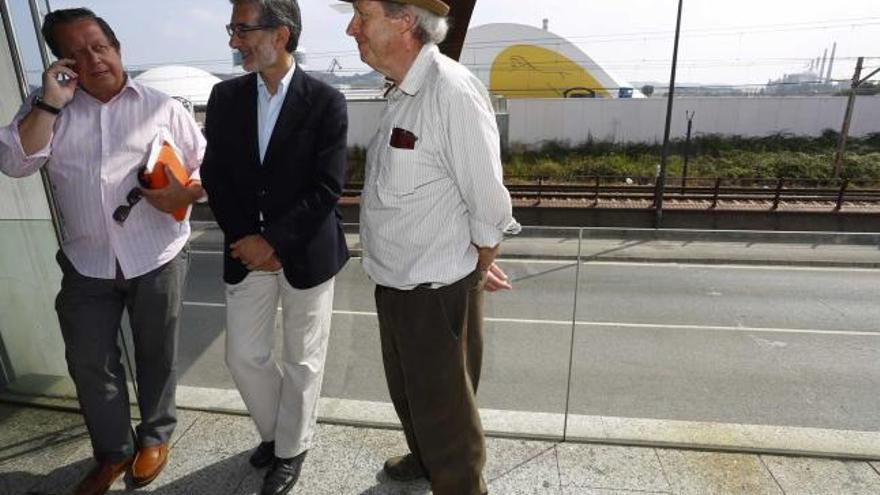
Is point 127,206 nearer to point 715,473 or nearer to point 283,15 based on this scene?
point 283,15

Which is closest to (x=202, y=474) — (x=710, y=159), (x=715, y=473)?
(x=715, y=473)

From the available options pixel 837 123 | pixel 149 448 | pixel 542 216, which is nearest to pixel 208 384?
pixel 149 448

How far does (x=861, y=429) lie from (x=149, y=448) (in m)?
3.26

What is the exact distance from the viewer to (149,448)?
2252 mm

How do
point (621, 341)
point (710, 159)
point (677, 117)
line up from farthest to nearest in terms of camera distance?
1. point (677, 117)
2. point (710, 159)
3. point (621, 341)

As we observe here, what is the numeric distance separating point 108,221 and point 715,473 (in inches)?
100

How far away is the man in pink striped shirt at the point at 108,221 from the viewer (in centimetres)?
188

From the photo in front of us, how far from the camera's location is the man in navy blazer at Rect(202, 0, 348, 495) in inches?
74.4

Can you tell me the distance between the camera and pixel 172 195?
6.55ft

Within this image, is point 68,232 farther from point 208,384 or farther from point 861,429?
point 861,429

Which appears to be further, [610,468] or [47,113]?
[610,468]

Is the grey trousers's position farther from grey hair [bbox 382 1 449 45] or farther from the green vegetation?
the green vegetation

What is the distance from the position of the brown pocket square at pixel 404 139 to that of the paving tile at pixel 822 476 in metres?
1.96

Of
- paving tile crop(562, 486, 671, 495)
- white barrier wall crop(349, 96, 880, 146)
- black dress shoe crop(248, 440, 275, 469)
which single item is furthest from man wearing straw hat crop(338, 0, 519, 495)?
white barrier wall crop(349, 96, 880, 146)
